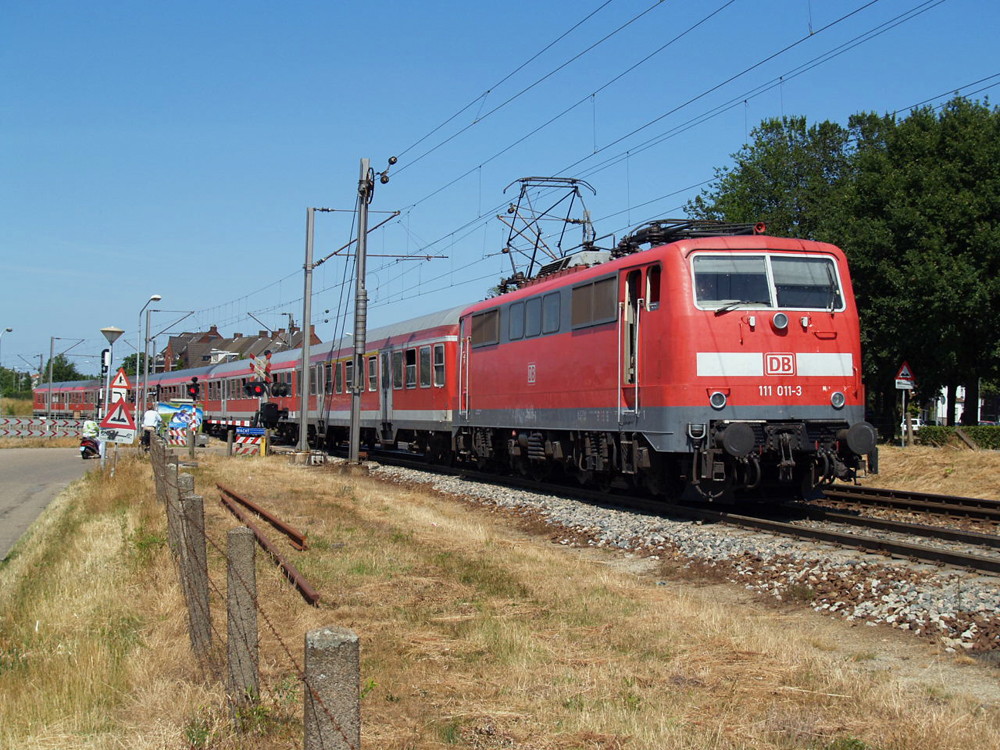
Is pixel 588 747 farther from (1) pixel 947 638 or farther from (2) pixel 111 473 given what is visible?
(2) pixel 111 473

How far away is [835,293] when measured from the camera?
44.0 ft

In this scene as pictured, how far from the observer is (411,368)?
25.3m

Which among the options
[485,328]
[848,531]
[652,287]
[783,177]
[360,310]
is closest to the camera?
[848,531]

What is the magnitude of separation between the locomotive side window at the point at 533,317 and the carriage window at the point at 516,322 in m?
0.19

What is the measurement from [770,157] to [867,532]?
45028 mm

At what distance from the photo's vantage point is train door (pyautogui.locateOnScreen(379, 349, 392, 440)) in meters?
26.9

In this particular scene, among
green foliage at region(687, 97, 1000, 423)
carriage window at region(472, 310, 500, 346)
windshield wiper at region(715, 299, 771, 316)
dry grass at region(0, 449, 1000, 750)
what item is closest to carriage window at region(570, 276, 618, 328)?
windshield wiper at region(715, 299, 771, 316)

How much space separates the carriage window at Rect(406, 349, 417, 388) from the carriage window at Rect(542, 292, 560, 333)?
8.44 metres

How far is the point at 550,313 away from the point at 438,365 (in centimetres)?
698

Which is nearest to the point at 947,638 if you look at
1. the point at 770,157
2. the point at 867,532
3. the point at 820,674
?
A: the point at 820,674

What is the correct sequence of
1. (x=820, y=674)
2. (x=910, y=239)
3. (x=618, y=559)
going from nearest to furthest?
1. (x=820, y=674)
2. (x=618, y=559)
3. (x=910, y=239)

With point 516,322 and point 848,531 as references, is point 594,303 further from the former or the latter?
point 848,531

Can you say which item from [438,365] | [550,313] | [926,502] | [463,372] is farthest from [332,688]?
[438,365]

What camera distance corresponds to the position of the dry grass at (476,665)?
4.90 m
